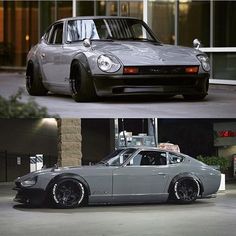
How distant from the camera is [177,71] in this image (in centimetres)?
330

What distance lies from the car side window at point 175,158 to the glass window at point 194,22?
199cm

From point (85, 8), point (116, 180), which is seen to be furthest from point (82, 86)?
point (85, 8)

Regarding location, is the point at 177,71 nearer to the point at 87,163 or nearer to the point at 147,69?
the point at 147,69

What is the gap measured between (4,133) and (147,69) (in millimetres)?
952

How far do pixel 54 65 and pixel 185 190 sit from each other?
1448mm

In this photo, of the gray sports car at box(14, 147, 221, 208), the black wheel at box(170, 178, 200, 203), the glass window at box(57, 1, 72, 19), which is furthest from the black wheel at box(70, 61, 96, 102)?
the glass window at box(57, 1, 72, 19)

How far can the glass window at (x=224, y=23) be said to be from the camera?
19.4 feet

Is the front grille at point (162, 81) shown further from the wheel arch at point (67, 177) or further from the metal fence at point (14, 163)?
the wheel arch at point (67, 177)

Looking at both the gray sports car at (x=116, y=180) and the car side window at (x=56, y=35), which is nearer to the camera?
the car side window at (x=56, y=35)

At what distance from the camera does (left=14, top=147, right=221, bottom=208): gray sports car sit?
13.6ft

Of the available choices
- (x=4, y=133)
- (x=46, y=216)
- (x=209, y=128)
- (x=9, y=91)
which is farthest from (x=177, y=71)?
(x=46, y=216)

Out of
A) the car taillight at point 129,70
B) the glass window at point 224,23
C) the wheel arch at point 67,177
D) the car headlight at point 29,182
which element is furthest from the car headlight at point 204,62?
the glass window at point 224,23

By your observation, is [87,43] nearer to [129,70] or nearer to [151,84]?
[129,70]

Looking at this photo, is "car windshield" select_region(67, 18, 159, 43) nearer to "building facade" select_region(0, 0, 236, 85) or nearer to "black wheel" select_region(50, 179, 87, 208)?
"black wheel" select_region(50, 179, 87, 208)
